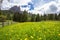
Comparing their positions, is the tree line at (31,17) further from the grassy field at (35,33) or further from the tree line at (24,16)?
the grassy field at (35,33)

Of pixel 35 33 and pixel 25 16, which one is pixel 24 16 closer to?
pixel 25 16

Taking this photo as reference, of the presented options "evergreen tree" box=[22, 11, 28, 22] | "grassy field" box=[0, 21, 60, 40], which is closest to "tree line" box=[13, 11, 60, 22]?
"evergreen tree" box=[22, 11, 28, 22]

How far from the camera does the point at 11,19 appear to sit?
4266 mm

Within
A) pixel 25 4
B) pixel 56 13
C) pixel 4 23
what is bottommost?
pixel 4 23

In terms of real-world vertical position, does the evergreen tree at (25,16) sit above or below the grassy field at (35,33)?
above

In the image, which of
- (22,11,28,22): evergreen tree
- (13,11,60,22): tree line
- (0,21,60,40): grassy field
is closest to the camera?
(0,21,60,40): grassy field

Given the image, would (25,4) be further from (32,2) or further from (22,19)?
(22,19)

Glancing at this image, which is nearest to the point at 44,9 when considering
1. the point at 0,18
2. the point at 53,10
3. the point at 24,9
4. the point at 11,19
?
the point at 53,10

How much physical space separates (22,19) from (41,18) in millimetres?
612

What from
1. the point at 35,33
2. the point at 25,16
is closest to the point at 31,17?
the point at 25,16

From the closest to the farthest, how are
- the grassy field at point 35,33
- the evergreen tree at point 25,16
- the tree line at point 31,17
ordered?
the grassy field at point 35,33 < the tree line at point 31,17 < the evergreen tree at point 25,16

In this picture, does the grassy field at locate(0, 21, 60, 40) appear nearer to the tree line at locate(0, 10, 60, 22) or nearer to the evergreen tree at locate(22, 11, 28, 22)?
the tree line at locate(0, 10, 60, 22)

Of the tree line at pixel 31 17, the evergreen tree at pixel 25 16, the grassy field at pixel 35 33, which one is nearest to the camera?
the grassy field at pixel 35 33

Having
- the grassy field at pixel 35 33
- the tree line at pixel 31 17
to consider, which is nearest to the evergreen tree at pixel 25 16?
the tree line at pixel 31 17
